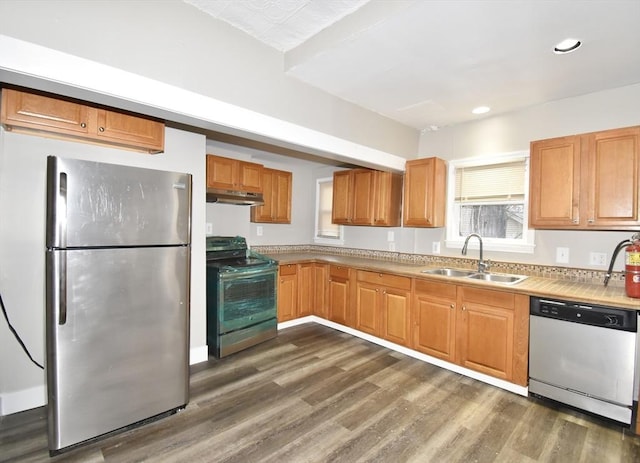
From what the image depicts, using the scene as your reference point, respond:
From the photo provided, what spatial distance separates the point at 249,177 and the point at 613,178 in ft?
11.6

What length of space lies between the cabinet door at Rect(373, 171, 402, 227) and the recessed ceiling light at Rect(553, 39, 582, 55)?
2.02 meters

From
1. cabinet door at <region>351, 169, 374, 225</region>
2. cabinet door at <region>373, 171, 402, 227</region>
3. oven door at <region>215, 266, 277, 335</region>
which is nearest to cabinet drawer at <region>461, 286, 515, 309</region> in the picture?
cabinet door at <region>373, 171, 402, 227</region>

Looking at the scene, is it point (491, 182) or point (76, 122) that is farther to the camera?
point (491, 182)

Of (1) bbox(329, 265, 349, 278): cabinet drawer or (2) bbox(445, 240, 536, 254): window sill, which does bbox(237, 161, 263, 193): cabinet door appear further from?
(2) bbox(445, 240, 536, 254): window sill

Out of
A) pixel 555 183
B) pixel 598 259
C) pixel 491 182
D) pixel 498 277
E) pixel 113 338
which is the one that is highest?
pixel 491 182

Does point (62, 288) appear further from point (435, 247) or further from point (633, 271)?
point (633, 271)

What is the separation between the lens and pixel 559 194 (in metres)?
2.67

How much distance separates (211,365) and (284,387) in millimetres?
842

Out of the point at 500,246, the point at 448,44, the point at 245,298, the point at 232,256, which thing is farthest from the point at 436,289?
the point at 232,256

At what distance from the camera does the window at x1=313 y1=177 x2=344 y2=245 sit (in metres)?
5.13

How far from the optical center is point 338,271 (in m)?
4.11

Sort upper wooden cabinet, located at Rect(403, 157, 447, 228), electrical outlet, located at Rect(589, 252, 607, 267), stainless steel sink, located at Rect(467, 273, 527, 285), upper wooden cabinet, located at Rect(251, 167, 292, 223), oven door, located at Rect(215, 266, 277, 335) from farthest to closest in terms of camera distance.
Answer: upper wooden cabinet, located at Rect(251, 167, 292, 223) < upper wooden cabinet, located at Rect(403, 157, 447, 228) < oven door, located at Rect(215, 266, 277, 335) < stainless steel sink, located at Rect(467, 273, 527, 285) < electrical outlet, located at Rect(589, 252, 607, 267)

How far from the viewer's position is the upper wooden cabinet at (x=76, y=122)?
73.0 inches

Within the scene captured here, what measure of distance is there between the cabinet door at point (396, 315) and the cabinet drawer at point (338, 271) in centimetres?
59
